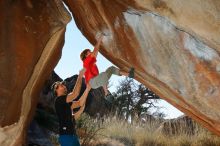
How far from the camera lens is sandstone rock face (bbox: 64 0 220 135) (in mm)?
6895

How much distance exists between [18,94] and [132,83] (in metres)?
21.7

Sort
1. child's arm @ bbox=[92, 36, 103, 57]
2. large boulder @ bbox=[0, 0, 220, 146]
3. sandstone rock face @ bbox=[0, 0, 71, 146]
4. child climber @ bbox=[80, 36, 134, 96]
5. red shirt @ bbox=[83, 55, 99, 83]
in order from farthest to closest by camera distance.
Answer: sandstone rock face @ bbox=[0, 0, 71, 146] < child's arm @ bbox=[92, 36, 103, 57] < red shirt @ bbox=[83, 55, 99, 83] < child climber @ bbox=[80, 36, 134, 96] < large boulder @ bbox=[0, 0, 220, 146]

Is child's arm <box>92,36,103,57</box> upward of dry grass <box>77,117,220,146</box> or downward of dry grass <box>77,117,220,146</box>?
upward

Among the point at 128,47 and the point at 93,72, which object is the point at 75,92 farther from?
the point at 128,47

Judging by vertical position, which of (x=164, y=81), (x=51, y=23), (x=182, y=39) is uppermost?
(x=51, y=23)

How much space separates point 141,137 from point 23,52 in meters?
6.90

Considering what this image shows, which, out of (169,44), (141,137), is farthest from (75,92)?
(141,137)

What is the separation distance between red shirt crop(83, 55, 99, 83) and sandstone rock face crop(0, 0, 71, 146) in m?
1.31

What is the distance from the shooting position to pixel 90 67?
25.3 ft

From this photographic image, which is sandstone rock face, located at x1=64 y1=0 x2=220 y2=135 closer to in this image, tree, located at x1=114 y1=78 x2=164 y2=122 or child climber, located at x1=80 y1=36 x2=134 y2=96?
child climber, located at x1=80 y1=36 x2=134 y2=96

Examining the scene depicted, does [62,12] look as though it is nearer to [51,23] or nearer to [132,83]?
[51,23]

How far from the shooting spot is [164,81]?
7809 mm

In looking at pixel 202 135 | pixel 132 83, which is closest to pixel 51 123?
pixel 202 135

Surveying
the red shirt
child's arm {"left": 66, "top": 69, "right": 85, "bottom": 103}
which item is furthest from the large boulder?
child's arm {"left": 66, "top": 69, "right": 85, "bottom": 103}
